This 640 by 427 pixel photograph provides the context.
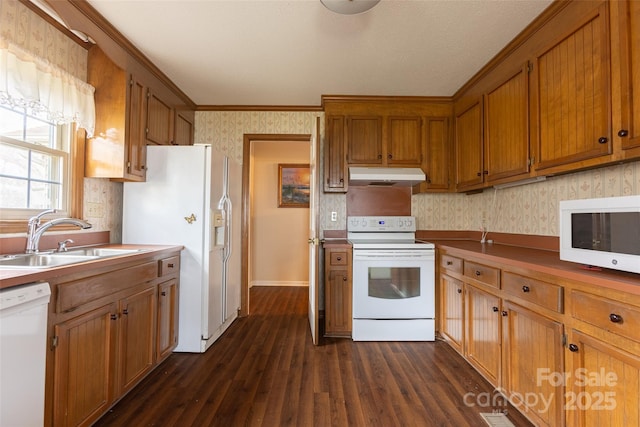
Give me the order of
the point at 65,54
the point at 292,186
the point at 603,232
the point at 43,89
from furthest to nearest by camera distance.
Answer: the point at 292,186 < the point at 65,54 < the point at 43,89 < the point at 603,232

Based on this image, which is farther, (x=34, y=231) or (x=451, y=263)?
(x=451, y=263)

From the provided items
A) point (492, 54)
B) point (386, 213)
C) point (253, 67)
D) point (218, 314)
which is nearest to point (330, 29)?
point (253, 67)

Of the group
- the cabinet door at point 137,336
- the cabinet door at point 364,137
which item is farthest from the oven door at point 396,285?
the cabinet door at point 137,336

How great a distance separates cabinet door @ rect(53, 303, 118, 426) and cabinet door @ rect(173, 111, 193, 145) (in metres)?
1.93

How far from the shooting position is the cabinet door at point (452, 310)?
229cm

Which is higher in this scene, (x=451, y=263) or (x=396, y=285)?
(x=451, y=263)

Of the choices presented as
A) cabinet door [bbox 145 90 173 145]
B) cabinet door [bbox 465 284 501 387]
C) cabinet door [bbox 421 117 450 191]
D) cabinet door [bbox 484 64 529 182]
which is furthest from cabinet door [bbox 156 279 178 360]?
cabinet door [bbox 484 64 529 182]

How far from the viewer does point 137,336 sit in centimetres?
184

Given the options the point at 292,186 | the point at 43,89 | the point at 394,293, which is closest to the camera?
the point at 43,89

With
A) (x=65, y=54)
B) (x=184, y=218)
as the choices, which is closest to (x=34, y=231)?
(x=184, y=218)

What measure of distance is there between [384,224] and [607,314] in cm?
217

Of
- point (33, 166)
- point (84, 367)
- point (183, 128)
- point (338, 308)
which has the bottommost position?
point (338, 308)

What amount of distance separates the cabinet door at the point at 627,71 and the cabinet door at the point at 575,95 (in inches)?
1.9

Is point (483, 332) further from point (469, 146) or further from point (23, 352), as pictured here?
point (23, 352)
